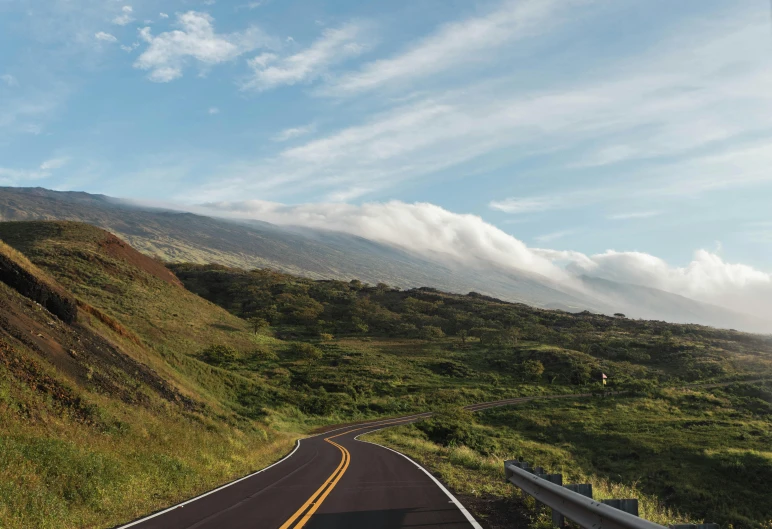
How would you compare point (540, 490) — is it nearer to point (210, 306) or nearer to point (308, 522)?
point (308, 522)

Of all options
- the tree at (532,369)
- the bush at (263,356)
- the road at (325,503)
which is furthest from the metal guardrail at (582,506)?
the tree at (532,369)

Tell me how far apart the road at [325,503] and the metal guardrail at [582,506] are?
1.40 meters

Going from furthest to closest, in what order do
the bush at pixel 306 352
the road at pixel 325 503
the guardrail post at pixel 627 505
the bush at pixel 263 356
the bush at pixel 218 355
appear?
the bush at pixel 306 352
the bush at pixel 263 356
the bush at pixel 218 355
the road at pixel 325 503
the guardrail post at pixel 627 505

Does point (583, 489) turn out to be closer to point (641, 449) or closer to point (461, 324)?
point (641, 449)

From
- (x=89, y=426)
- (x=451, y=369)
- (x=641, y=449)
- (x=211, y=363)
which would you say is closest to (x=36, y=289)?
(x=89, y=426)

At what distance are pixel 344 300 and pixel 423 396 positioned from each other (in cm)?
6301

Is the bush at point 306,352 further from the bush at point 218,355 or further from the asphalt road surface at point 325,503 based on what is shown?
the asphalt road surface at point 325,503

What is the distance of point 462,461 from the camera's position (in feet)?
62.0

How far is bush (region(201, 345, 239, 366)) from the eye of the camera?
2100 inches

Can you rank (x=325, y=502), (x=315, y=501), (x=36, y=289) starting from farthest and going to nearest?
(x=36, y=289) → (x=315, y=501) → (x=325, y=502)

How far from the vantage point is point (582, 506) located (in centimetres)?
634

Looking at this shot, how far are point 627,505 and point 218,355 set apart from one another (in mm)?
54898

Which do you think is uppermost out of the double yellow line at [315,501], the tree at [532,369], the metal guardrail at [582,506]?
the metal guardrail at [582,506]

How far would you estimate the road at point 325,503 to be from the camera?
28.2 feet
